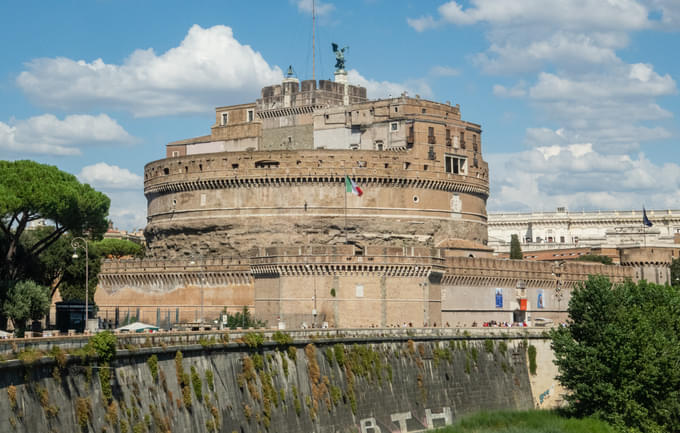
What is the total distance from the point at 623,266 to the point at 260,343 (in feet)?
178

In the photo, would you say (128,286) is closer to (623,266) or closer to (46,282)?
(46,282)

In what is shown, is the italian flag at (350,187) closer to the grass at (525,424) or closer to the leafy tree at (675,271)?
the grass at (525,424)

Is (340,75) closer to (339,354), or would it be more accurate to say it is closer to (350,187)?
(350,187)

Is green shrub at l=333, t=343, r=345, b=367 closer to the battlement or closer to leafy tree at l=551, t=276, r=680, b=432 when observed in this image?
leafy tree at l=551, t=276, r=680, b=432

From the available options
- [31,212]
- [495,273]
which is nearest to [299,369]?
[31,212]

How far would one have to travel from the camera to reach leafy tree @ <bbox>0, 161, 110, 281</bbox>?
55531mm

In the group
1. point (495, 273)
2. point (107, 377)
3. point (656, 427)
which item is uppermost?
point (495, 273)

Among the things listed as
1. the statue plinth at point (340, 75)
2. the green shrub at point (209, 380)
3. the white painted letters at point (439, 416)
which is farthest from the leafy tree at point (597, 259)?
the green shrub at point (209, 380)

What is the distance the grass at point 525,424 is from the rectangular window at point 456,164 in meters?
28.7

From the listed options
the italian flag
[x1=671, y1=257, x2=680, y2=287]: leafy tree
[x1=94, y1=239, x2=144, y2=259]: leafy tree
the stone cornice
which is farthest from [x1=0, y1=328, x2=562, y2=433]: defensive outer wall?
[x1=94, y1=239, x2=144, y2=259]: leafy tree

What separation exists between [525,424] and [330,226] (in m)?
28.5

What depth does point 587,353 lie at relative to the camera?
51.5 m

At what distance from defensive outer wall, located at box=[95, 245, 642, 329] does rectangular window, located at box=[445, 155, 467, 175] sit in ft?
30.4

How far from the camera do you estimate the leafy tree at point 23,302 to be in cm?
5653
